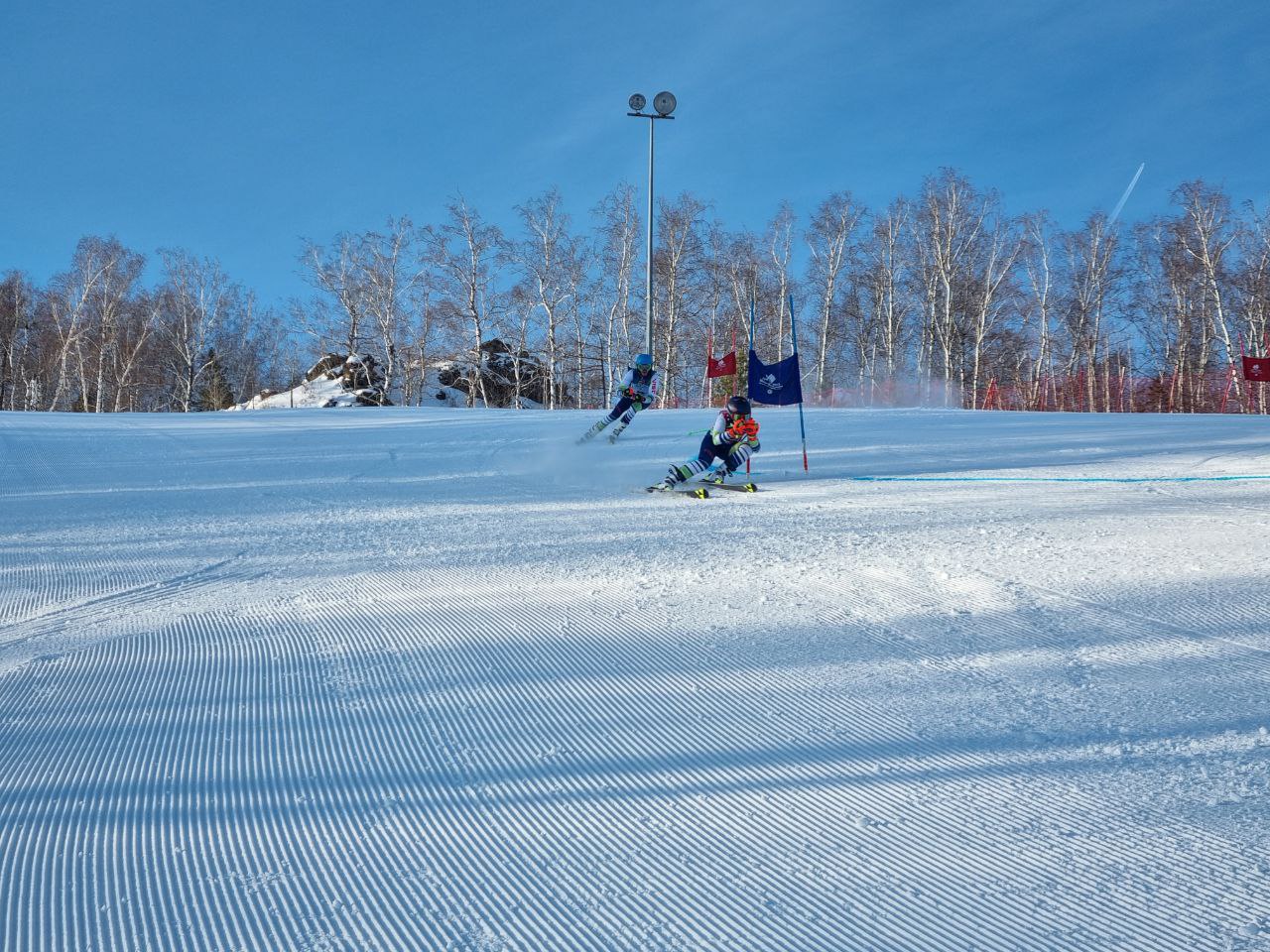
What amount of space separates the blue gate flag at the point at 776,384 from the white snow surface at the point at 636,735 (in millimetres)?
4871

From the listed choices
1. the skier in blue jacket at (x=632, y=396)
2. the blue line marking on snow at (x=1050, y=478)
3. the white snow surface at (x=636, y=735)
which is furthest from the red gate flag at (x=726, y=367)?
the white snow surface at (x=636, y=735)

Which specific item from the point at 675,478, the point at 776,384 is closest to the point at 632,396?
the point at 776,384

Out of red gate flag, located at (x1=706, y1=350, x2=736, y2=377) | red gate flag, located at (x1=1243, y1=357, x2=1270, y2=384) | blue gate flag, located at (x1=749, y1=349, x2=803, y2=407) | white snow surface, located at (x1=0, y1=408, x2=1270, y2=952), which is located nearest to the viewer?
white snow surface, located at (x1=0, y1=408, x2=1270, y2=952)

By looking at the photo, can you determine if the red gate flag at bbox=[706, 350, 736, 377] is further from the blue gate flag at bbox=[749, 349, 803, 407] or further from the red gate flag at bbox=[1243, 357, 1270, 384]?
the red gate flag at bbox=[1243, 357, 1270, 384]

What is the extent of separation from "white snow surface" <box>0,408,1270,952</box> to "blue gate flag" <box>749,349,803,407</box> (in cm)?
487

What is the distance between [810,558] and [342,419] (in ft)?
42.8

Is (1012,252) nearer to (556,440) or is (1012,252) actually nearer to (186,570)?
(556,440)

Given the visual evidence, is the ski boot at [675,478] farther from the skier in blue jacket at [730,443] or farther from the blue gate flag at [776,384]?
the blue gate flag at [776,384]

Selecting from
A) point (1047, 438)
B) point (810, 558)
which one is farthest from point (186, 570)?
point (1047, 438)

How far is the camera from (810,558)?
5090 mm

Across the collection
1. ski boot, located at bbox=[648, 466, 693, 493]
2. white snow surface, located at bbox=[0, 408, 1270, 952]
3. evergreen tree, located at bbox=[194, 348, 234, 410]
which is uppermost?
evergreen tree, located at bbox=[194, 348, 234, 410]

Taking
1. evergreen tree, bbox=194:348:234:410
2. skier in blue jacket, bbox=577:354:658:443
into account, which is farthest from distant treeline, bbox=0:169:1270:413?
skier in blue jacket, bbox=577:354:658:443

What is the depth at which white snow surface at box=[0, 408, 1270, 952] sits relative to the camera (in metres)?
1.73

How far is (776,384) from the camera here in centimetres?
1119
